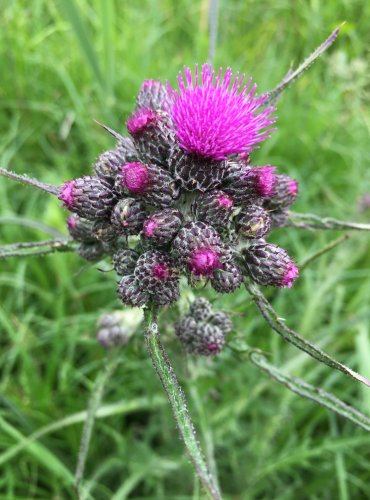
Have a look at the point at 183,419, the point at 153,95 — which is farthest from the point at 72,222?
the point at 183,419

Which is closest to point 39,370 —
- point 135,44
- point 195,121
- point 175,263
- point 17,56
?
point 175,263

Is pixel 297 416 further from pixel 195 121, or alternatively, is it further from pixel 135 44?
pixel 135 44

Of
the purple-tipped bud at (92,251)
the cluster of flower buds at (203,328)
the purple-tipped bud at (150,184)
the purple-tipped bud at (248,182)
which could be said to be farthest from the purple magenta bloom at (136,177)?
the cluster of flower buds at (203,328)

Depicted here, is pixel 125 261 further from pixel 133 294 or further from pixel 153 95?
pixel 153 95

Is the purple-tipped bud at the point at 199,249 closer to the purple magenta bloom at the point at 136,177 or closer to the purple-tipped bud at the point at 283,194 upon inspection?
the purple magenta bloom at the point at 136,177

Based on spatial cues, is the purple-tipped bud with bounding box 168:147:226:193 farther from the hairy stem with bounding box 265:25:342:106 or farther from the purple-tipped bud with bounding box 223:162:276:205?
the hairy stem with bounding box 265:25:342:106

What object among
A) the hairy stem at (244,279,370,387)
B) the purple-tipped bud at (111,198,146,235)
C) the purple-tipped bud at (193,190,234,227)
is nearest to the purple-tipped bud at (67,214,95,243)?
the purple-tipped bud at (111,198,146,235)

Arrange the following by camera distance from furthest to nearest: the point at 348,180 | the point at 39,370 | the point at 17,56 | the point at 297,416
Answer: the point at 17,56
the point at 348,180
the point at 39,370
the point at 297,416

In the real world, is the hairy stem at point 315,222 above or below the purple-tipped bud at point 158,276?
above
